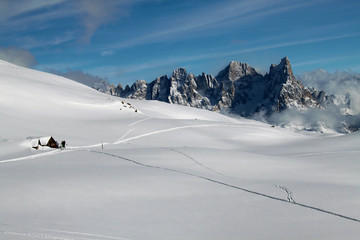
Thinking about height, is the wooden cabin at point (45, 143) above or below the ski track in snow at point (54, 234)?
above

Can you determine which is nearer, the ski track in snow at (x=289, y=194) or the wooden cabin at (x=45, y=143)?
the ski track in snow at (x=289, y=194)

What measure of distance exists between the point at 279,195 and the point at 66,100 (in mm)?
47196

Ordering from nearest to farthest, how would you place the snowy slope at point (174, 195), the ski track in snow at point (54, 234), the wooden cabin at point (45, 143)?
the ski track in snow at point (54, 234)
the snowy slope at point (174, 195)
the wooden cabin at point (45, 143)

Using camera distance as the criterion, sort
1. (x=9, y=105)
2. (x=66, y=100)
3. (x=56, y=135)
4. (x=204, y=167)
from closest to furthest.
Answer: (x=204, y=167) < (x=56, y=135) < (x=9, y=105) < (x=66, y=100)

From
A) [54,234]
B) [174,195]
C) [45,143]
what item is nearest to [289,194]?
[174,195]

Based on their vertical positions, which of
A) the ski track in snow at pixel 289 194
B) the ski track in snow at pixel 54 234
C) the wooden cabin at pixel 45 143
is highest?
the wooden cabin at pixel 45 143

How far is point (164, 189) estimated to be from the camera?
14.3 meters

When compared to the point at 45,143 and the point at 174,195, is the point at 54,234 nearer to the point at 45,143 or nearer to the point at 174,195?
the point at 174,195

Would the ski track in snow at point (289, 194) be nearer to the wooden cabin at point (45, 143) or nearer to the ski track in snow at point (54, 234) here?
the ski track in snow at point (54, 234)

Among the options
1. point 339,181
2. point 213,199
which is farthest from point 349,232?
point 339,181

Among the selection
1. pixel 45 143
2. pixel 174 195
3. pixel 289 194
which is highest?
pixel 45 143

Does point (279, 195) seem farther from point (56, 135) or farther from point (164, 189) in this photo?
point (56, 135)

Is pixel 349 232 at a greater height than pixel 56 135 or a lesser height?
lesser

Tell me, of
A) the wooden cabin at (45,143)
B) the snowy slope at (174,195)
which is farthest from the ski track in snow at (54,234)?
the wooden cabin at (45,143)
